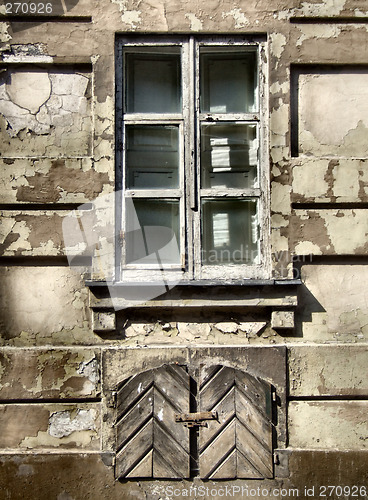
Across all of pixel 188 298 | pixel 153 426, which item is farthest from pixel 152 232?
pixel 153 426

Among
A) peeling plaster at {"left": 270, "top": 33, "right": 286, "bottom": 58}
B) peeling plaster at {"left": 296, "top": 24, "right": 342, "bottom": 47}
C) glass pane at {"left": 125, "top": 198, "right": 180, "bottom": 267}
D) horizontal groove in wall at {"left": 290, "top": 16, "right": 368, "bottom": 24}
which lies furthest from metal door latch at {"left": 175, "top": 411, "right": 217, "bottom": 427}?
horizontal groove in wall at {"left": 290, "top": 16, "right": 368, "bottom": 24}

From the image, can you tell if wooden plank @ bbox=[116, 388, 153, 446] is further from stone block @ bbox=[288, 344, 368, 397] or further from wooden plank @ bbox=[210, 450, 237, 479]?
stone block @ bbox=[288, 344, 368, 397]

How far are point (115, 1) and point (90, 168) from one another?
3.61 ft

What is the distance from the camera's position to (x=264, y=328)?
2.87 metres

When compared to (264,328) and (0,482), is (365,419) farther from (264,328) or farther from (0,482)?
(0,482)

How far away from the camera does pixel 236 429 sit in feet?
9.00

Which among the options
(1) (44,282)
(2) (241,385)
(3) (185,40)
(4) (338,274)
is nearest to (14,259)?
(1) (44,282)

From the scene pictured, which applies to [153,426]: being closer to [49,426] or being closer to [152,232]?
[49,426]

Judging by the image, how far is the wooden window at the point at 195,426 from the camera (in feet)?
8.96

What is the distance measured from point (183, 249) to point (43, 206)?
3.05 feet

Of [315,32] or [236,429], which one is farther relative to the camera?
[315,32]

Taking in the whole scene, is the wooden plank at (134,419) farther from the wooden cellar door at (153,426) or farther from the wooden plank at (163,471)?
the wooden plank at (163,471)

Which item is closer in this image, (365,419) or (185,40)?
(365,419)

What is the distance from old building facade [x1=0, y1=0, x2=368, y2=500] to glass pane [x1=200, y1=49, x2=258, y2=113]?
11 millimetres
